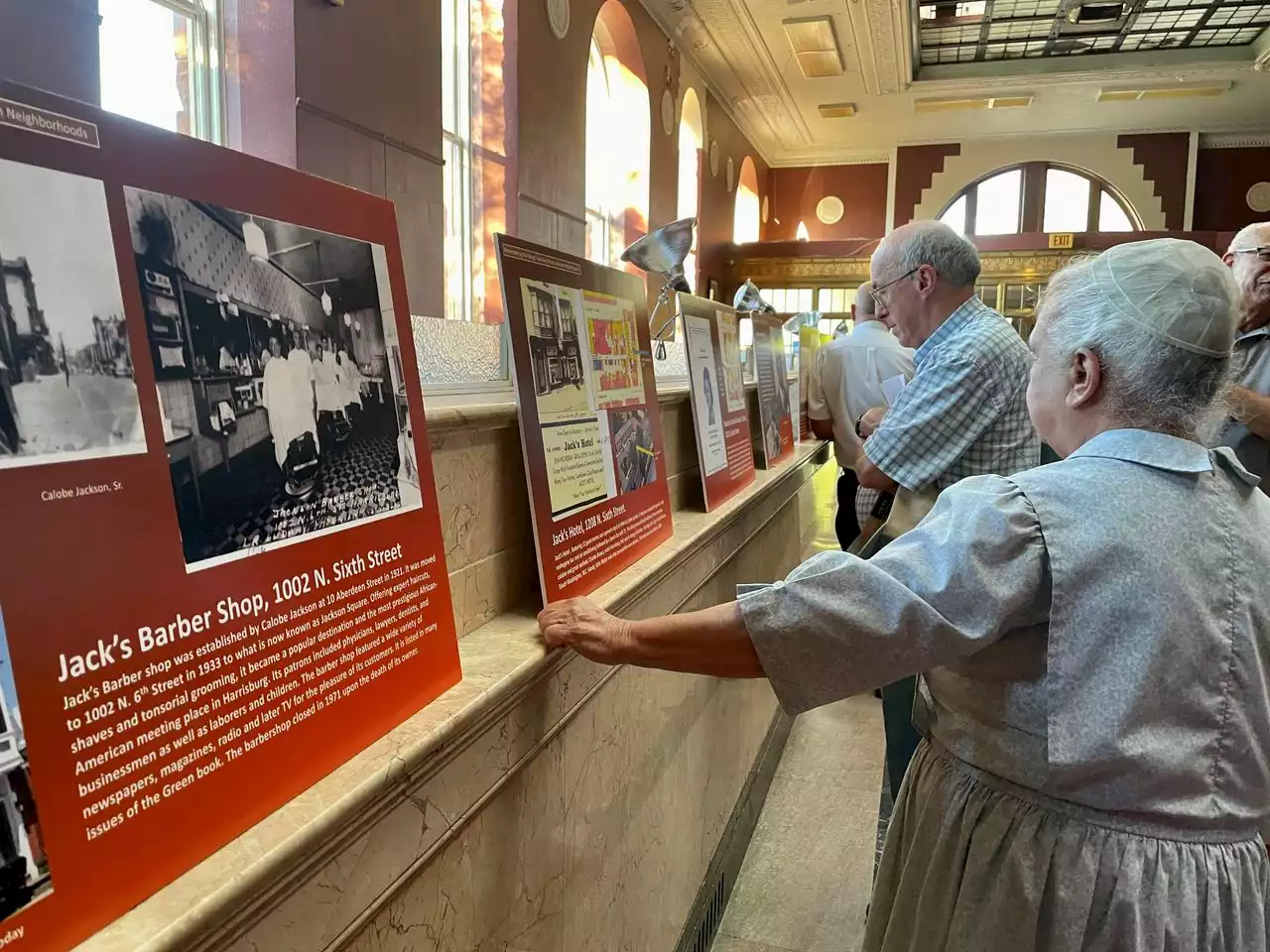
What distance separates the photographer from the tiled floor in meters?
2.32

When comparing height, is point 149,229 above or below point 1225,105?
below

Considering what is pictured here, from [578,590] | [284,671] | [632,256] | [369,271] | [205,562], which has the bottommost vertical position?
[578,590]

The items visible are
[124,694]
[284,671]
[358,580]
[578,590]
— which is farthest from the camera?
[578,590]

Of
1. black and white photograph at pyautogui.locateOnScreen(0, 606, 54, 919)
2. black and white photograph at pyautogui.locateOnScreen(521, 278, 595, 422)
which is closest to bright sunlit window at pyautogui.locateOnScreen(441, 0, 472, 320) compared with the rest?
black and white photograph at pyautogui.locateOnScreen(521, 278, 595, 422)

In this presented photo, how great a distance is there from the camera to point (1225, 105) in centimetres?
1061

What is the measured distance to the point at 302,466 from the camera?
769mm

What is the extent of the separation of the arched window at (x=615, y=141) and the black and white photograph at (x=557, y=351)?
5718mm

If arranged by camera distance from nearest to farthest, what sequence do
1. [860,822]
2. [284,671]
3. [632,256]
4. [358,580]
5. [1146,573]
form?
[284,671] → [358,580] → [1146,573] → [860,822] → [632,256]

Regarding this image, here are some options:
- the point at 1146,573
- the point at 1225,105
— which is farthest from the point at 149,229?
the point at 1225,105

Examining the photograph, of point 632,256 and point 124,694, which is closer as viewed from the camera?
point 124,694

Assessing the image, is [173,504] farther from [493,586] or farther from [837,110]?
[837,110]

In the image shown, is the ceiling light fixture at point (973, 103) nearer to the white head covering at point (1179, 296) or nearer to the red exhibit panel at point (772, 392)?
the red exhibit panel at point (772, 392)

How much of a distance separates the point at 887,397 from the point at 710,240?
23.4 feet

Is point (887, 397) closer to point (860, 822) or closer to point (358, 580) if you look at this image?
point (860, 822)
